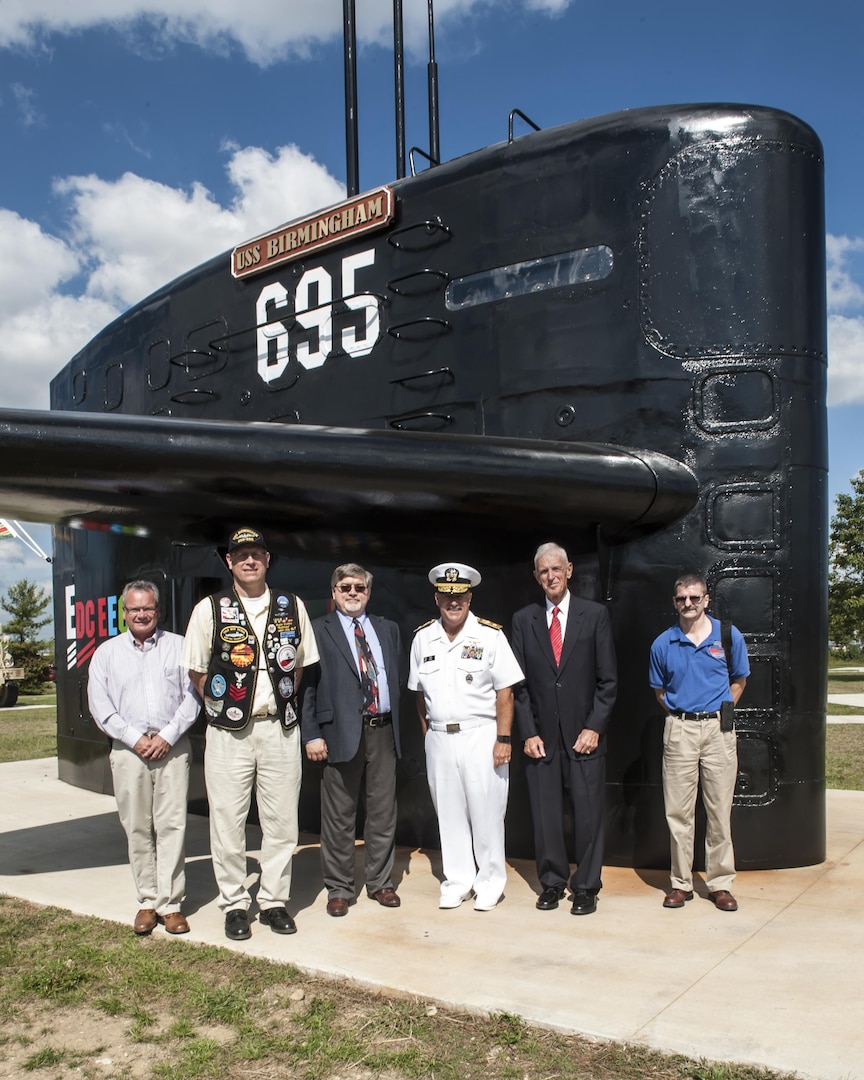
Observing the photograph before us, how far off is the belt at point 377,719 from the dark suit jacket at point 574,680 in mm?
771

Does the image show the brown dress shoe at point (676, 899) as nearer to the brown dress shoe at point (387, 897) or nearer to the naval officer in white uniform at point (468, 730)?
the naval officer in white uniform at point (468, 730)

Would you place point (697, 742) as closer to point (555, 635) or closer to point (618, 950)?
point (555, 635)

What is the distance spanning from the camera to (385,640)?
228 inches

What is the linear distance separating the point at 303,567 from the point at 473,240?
8.65 ft

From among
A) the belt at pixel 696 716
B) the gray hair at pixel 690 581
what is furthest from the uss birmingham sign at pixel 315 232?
the belt at pixel 696 716

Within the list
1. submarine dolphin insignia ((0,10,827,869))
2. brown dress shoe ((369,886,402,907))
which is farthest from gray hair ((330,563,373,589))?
brown dress shoe ((369,886,402,907))

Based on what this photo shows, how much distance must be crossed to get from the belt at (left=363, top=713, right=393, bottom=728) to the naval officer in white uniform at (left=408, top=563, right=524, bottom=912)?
0.29 metres

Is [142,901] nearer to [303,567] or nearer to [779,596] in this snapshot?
[303,567]

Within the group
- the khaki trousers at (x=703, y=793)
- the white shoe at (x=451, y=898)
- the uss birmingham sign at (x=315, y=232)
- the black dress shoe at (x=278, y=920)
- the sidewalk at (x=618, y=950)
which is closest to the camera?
the sidewalk at (x=618, y=950)

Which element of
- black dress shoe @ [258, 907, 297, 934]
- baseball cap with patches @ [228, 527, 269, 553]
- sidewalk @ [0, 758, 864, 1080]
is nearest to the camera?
sidewalk @ [0, 758, 864, 1080]

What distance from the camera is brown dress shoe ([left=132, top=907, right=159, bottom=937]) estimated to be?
5098 millimetres

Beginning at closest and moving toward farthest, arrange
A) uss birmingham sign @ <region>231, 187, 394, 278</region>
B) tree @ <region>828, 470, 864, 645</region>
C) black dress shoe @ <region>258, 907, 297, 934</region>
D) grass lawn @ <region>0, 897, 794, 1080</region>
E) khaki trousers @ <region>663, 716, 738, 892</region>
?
grass lawn @ <region>0, 897, 794, 1080</region> → black dress shoe @ <region>258, 907, 297, 934</region> → khaki trousers @ <region>663, 716, 738, 892</region> → uss birmingham sign @ <region>231, 187, 394, 278</region> → tree @ <region>828, 470, 864, 645</region>

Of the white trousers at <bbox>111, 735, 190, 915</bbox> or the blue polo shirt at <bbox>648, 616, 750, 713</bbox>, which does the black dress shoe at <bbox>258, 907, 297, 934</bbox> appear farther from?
the blue polo shirt at <bbox>648, 616, 750, 713</bbox>

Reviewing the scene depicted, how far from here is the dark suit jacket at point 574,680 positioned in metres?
5.43
